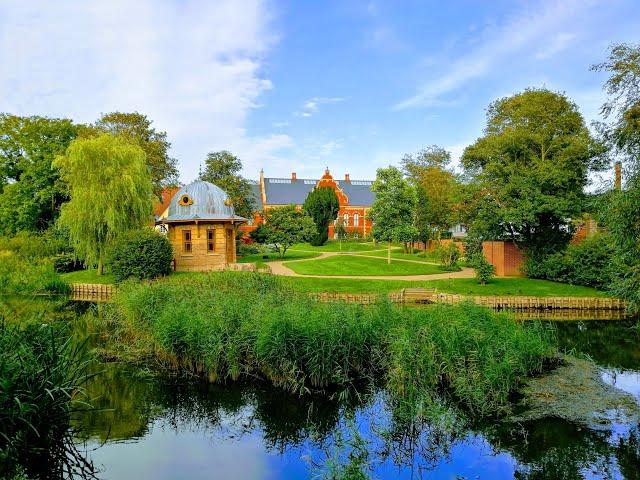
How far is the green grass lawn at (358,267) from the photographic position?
30.7 meters

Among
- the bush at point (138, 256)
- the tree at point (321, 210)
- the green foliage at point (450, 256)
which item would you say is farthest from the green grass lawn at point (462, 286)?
the tree at point (321, 210)

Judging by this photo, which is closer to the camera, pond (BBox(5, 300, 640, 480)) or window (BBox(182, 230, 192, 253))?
pond (BBox(5, 300, 640, 480))

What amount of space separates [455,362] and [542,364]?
3159 millimetres

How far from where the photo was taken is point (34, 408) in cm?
663

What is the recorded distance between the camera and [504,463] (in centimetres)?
830

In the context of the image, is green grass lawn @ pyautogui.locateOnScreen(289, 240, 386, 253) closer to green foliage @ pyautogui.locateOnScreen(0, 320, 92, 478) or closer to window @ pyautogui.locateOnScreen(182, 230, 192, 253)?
window @ pyautogui.locateOnScreen(182, 230, 192, 253)

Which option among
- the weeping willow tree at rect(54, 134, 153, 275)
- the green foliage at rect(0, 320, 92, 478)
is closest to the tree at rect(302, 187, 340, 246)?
the weeping willow tree at rect(54, 134, 153, 275)

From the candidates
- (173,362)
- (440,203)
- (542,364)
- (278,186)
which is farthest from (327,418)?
(278,186)

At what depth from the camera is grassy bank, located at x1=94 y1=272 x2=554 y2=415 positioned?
10.7 metres

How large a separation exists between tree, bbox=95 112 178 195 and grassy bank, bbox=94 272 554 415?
26.3 m

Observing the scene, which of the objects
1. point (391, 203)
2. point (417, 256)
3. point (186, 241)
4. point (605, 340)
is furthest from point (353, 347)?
point (417, 256)

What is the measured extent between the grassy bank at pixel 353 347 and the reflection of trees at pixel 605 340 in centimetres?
304

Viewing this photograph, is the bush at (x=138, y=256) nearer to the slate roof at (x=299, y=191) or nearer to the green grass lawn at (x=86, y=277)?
the green grass lawn at (x=86, y=277)

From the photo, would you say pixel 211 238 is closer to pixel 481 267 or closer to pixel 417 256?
pixel 481 267
